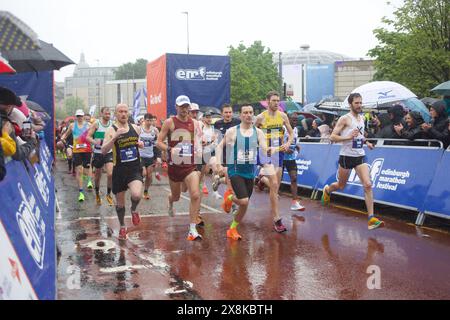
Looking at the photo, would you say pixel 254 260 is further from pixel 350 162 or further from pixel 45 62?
pixel 45 62

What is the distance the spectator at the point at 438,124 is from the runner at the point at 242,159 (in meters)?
3.33

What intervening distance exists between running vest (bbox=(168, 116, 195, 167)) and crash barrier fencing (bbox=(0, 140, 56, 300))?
263cm

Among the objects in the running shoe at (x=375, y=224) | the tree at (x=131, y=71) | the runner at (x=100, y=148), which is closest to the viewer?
the running shoe at (x=375, y=224)

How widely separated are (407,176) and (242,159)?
3394 millimetres

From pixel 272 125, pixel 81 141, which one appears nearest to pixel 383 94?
pixel 272 125

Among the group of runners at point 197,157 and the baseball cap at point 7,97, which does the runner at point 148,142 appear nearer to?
the group of runners at point 197,157

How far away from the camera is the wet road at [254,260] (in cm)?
496

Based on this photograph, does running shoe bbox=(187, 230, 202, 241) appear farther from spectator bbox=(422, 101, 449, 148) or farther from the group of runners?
spectator bbox=(422, 101, 449, 148)

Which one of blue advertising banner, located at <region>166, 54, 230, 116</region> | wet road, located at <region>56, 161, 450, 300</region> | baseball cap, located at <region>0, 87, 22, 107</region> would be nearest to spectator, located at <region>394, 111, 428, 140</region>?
wet road, located at <region>56, 161, 450, 300</region>

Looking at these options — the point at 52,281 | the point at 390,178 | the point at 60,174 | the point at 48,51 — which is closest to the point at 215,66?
the point at 60,174

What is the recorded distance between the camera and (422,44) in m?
24.0

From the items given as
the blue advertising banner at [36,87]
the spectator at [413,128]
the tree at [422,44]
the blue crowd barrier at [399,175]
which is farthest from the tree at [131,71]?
the spectator at [413,128]
